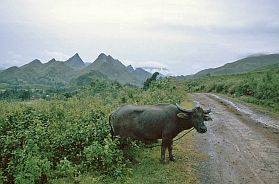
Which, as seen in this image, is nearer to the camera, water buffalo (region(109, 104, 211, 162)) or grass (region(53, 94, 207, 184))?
grass (region(53, 94, 207, 184))

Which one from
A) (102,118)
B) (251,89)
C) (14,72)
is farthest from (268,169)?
(14,72)

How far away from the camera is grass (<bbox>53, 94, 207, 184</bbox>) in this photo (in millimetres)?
8922

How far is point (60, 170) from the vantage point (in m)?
8.77

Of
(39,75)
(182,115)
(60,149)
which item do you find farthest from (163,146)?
(39,75)

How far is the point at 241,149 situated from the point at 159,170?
13.4 feet

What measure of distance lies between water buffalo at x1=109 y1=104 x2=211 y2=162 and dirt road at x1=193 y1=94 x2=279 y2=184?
1336mm

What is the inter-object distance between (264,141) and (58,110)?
322 inches

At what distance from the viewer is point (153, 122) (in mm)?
10617

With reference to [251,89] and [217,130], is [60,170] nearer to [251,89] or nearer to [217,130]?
[217,130]

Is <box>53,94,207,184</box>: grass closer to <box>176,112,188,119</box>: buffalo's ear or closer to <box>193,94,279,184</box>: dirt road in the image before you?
<box>193,94,279,184</box>: dirt road

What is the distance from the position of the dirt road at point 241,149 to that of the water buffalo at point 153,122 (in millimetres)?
1336

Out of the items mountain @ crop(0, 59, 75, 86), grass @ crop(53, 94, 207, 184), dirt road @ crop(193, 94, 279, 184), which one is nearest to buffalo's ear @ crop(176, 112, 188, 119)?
grass @ crop(53, 94, 207, 184)

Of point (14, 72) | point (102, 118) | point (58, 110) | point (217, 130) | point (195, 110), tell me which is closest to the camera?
point (195, 110)

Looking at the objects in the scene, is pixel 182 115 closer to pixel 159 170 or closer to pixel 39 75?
pixel 159 170
